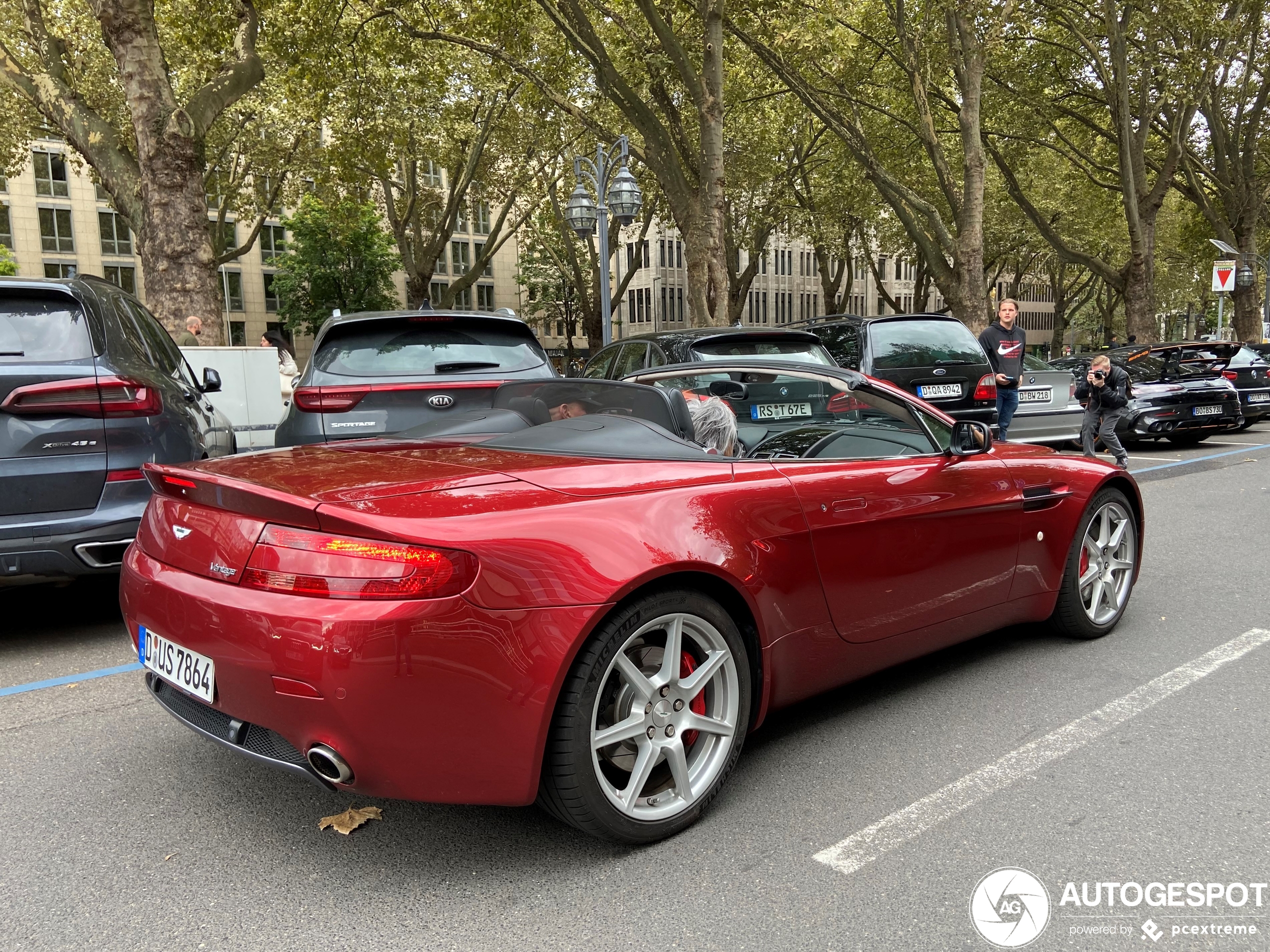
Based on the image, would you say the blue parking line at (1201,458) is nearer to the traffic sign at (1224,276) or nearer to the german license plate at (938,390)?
the german license plate at (938,390)

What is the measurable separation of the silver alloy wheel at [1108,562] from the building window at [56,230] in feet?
183

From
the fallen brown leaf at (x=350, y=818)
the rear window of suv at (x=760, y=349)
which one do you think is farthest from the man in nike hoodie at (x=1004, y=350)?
the fallen brown leaf at (x=350, y=818)

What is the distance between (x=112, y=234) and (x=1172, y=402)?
172 ft

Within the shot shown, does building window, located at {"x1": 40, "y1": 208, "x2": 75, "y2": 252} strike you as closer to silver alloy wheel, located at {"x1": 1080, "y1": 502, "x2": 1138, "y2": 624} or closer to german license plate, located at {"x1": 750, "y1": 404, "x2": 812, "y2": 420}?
german license plate, located at {"x1": 750, "y1": 404, "x2": 812, "y2": 420}

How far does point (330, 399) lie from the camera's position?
6.00m

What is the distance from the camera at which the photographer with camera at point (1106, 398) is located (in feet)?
35.4

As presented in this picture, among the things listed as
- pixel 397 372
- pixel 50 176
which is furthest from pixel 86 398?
pixel 50 176

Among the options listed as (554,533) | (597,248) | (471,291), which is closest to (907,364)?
(554,533)

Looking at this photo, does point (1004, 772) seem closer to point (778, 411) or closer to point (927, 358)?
point (778, 411)

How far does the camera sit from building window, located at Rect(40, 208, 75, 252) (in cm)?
4891

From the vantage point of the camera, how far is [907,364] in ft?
34.3

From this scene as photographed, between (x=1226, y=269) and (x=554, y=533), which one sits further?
(x=1226, y=269)

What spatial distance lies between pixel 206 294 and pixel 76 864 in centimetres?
1026

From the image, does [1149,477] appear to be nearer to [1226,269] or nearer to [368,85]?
[368,85]
